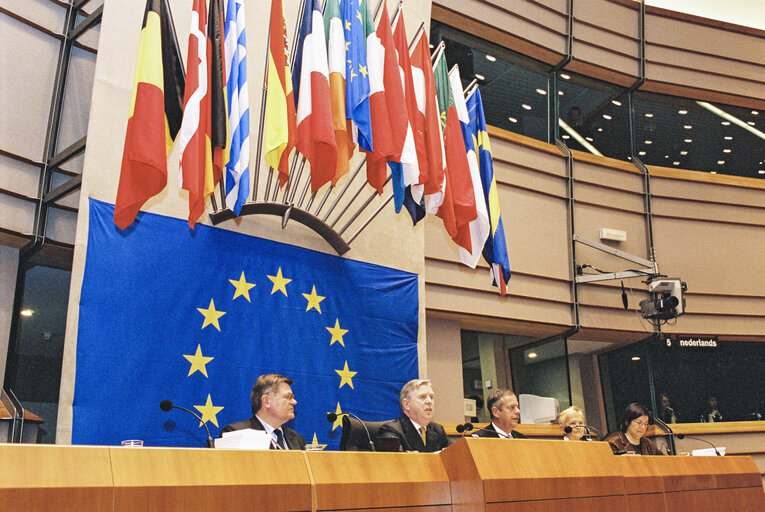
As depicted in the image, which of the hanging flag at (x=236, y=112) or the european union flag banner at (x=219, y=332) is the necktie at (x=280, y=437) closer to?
the european union flag banner at (x=219, y=332)

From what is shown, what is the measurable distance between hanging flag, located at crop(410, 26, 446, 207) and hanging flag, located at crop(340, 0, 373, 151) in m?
0.54

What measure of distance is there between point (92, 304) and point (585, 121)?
7453mm

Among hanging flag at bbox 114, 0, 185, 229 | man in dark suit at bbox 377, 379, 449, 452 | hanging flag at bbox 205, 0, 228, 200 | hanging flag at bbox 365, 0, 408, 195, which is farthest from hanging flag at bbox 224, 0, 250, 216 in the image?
man in dark suit at bbox 377, 379, 449, 452

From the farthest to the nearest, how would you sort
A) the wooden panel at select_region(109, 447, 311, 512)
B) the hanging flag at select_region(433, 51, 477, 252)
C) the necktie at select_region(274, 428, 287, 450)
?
the hanging flag at select_region(433, 51, 477, 252) < the necktie at select_region(274, 428, 287, 450) < the wooden panel at select_region(109, 447, 311, 512)

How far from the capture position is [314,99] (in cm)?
525

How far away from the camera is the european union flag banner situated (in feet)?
16.5

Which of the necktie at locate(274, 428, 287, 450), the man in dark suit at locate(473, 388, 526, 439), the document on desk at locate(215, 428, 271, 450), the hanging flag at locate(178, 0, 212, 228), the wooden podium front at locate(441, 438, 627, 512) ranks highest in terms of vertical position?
the hanging flag at locate(178, 0, 212, 228)

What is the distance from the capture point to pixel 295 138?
204 inches

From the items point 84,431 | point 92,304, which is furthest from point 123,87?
point 84,431

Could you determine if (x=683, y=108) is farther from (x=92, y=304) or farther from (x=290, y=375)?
(x=92, y=304)

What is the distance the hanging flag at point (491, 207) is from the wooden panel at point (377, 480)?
3200 millimetres

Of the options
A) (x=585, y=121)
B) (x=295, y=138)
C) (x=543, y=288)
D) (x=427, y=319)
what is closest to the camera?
(x=295, y=138)

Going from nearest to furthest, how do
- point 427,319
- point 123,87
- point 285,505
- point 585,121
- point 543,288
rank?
point 285,505 < point 123,87 < point 427,319 < point 543,288 < point 585,121

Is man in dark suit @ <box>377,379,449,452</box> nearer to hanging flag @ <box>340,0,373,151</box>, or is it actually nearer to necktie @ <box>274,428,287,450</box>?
necktie @ <box>274,428,287,450</box>
